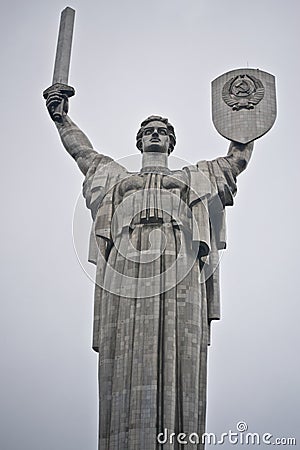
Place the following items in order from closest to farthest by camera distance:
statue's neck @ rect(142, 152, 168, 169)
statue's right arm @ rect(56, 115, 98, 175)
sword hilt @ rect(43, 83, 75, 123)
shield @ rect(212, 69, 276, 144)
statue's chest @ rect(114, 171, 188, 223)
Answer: statue's chest @ rect(114, 171, 188, 223) < statue's neck @ rect(142, 152, 168, 169) < shield @ rect(212, 69, 276, 144) < statue's right arm @ rect(56, 115, 98, 175) < sword hilt @ rect(43, 83, 75, 123)

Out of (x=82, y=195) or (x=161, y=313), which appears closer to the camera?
(x=161, y=313)

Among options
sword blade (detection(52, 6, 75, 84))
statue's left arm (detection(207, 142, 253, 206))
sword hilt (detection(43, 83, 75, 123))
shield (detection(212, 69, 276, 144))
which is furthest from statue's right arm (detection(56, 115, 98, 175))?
shield (detection(212, 69, 276, 144))

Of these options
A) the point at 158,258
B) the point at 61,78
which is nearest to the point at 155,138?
the point at 61,78

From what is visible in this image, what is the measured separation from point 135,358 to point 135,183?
3501mm

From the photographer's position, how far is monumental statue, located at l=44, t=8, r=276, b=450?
15406mm

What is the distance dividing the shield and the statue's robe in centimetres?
42

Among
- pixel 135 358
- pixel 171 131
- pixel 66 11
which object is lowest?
pixel 135 358

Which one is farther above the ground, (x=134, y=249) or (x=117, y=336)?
(x=134, y=249)

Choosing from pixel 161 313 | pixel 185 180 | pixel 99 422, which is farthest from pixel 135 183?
pixel 99 422

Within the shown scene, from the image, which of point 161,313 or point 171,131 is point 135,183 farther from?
point 161,313

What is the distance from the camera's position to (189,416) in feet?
50.3

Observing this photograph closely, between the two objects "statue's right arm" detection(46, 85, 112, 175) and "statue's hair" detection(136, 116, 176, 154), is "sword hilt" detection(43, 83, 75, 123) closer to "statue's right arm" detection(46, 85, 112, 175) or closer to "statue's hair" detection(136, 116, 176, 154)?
"statue's right arm" detection(46, 85, 112, 175)

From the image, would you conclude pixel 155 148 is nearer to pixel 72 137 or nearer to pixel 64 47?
pixel 72 137

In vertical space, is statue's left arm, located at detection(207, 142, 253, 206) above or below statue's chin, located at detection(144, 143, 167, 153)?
below
